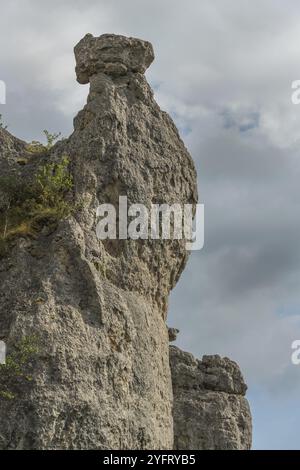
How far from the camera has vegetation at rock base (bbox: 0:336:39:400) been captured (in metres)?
17.4

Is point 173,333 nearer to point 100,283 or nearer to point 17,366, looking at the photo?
point 100,283

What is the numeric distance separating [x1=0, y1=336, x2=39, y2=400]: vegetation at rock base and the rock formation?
0.10m

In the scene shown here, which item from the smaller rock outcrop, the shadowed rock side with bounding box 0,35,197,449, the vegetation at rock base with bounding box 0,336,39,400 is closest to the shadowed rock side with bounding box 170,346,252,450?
the smaller rock outcrop

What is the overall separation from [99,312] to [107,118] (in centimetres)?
576

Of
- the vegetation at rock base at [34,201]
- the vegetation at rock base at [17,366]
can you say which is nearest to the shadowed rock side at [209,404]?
the vegetation at rock base at [34,201]

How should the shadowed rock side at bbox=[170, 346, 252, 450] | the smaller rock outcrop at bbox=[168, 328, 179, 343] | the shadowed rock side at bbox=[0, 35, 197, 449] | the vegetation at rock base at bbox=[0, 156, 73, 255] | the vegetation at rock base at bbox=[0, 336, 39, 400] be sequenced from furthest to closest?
the smaller rock outcrop at bbox=[168, 328, 179, 343] < the shadowed rock side at bbox=[170, 346, 252, 450] < the vegetation at rock base at bbox=[0, 156, 73, 255] < the shadowed rock side at bbox=[0, 35, 197, 449] < the vegetation at rock base at bbox=[0, 336, 39, 400]

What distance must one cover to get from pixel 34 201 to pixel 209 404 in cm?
1217

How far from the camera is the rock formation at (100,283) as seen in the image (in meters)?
17.5

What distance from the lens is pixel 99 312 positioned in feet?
62.4

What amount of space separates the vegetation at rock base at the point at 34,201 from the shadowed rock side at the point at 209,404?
11419 mm

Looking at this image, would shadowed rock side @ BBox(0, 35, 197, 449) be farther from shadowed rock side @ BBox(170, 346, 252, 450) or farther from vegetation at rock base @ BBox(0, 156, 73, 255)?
shadowed rock side @ BBox(170, 346, 252, 450)

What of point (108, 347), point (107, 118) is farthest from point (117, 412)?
point (107, 118)

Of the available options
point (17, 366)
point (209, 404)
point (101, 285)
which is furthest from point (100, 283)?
point (209, 404)
